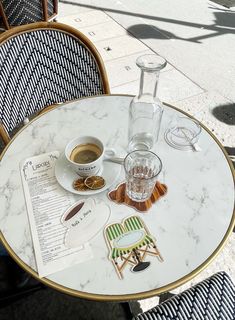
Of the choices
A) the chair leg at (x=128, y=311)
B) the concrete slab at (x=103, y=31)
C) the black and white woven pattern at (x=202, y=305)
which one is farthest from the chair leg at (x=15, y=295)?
the concrete slab at (x=103, y=31)

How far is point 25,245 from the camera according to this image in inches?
28.2

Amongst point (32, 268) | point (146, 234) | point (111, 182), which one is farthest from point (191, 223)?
point (32, 268)

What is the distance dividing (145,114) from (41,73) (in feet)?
2.05

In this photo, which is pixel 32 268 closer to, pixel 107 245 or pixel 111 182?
pixel 107 245

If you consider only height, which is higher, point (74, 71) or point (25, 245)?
point (74, 71)

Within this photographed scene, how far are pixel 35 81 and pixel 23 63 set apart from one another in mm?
103

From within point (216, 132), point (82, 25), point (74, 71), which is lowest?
point (216, 132)

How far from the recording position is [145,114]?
1.02m

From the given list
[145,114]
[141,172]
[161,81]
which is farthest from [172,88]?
[141,172]

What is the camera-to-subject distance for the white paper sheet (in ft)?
2.25

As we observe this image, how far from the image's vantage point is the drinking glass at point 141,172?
766 millimetres

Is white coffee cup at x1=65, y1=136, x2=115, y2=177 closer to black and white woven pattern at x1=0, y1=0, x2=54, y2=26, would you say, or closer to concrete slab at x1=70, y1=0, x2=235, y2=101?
black and white woven pattern at x1=0, y1=0, x2=54, y2=26

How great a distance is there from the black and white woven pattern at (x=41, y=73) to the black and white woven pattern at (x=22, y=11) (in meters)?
0.96

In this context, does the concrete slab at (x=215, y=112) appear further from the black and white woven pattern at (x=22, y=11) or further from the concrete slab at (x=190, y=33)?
the black and white woven pattern at (x=22, y=11)
